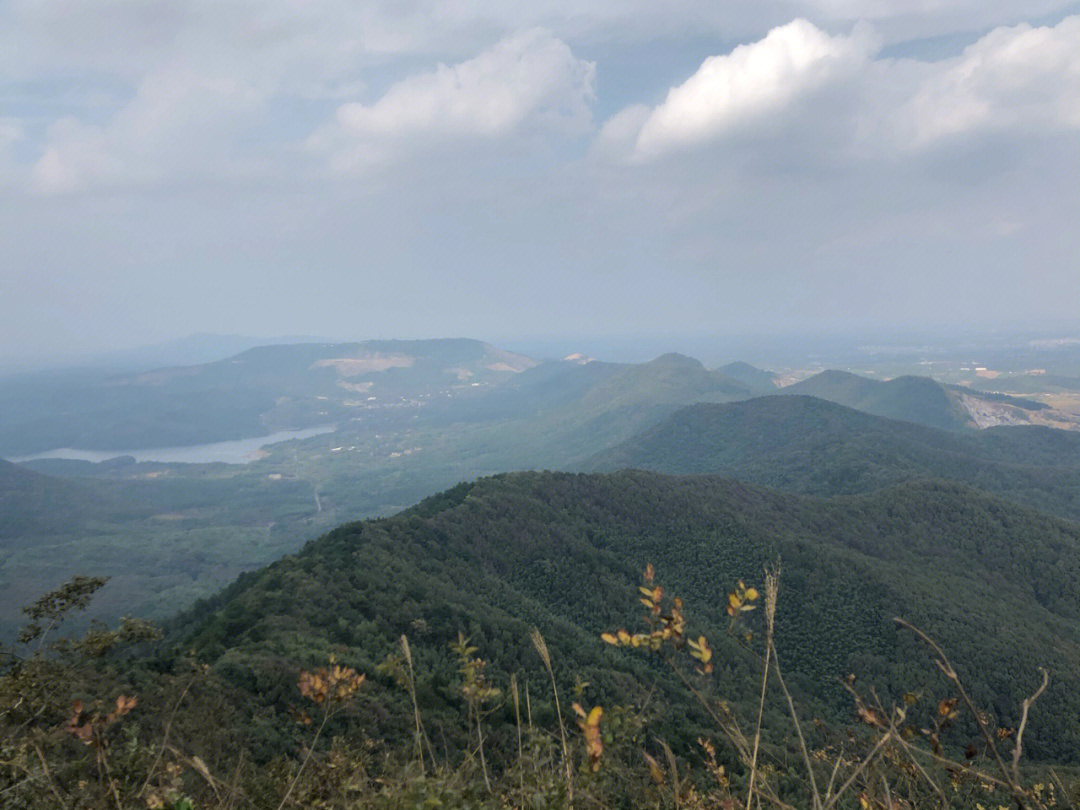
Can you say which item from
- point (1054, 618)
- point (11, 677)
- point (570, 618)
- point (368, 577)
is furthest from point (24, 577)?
point (1054, 618)

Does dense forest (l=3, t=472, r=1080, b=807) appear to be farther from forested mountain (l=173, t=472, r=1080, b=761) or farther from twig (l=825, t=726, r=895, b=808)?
twig (l=825, t=726, r=895, b=808)

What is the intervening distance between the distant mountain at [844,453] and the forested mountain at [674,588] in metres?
25.0

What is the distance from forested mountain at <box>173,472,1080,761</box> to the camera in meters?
38.1

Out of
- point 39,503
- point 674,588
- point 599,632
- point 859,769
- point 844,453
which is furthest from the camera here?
point 39,503

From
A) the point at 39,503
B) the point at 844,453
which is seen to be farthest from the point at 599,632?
the point at 39,503

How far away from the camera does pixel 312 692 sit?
5355 millimetres

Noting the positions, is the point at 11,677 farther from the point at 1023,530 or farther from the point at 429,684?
the point at 1023,530

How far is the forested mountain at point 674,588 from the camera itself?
125 feet

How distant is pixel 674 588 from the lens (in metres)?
63.8

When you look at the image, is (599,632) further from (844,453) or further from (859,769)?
(844,453)

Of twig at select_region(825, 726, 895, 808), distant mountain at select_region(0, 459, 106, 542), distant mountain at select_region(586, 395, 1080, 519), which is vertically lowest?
distant mountain at select_region(0, 459, 106, 542)

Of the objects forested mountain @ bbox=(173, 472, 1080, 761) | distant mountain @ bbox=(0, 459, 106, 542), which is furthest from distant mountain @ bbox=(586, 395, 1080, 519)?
distant mountain @ bbox=(0, 459, 106, 542)

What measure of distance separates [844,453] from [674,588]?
90.3 m

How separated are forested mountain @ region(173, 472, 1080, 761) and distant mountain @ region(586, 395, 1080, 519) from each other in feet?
82.1
